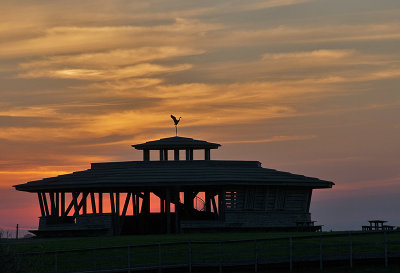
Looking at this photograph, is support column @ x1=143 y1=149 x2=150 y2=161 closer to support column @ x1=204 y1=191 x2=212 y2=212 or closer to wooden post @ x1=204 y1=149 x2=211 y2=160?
wooden post @ x1=204 y1=149 x2=211 y2=160

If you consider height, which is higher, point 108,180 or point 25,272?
point 108,180

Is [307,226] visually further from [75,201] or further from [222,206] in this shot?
[75,201]

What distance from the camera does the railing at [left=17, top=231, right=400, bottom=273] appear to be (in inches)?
1565

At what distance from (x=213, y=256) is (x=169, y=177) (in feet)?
62.5

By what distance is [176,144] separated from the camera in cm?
6550

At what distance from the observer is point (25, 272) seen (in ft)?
117

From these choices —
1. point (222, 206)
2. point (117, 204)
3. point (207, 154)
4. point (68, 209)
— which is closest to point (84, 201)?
point (68, 209)

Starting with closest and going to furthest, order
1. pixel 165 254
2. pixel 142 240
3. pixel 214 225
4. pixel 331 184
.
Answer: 1. pixel 165 254
2. pixel 142 240
3. pixel 214 225
4. pixel 331 184

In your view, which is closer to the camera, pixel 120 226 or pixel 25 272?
pixel 25 272

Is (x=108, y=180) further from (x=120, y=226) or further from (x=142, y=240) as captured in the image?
(x=142, y=240)

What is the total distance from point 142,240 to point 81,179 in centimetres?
1320

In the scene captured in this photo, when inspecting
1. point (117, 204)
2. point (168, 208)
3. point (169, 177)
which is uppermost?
point (169, 177)

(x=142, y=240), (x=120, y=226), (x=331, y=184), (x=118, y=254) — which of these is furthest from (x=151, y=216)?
(x=118, y=254)

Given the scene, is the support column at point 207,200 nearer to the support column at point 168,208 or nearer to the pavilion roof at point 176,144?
the pavilion roof at point 176,144
